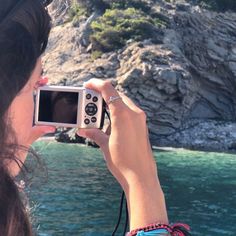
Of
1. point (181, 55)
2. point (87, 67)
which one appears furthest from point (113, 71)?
point (181, 55)

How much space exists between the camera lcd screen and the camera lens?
43 mm

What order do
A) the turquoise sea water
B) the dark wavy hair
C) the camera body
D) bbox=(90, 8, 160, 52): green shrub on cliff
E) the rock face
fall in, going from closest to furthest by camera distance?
the dark wavy hair → the camera body → the turquoise sea water → the rock face → bbox=(90, 8, 160, 52): green shrub on cliff

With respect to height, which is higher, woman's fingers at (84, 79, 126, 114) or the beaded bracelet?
woman's fingers at (84, 79, 126, 114)

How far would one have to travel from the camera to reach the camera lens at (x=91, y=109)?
2074 millimetres

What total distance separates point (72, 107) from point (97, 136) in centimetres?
22

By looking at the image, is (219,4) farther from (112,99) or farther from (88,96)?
(112,99)

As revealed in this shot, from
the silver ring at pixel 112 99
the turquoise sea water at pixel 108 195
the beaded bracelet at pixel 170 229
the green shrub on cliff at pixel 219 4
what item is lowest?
the turquoise sea water at pixel 108 195

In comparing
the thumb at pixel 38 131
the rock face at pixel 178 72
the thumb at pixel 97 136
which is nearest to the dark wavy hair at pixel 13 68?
the thumb at pixel 38 131

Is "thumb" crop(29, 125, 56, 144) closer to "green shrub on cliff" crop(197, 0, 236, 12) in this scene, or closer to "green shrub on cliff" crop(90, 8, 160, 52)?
"green shrub on cliff" crop(90, 8, 160, 52)

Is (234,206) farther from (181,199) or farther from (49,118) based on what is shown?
(49,118)

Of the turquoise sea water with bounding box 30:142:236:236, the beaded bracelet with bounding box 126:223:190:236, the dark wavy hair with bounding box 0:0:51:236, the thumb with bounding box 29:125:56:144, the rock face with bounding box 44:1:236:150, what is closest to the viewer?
the dark wavy hair with bounding box 0:0:51:236

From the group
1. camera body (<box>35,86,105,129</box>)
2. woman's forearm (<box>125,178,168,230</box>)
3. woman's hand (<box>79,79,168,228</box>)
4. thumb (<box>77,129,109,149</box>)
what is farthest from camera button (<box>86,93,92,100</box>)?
woman's forearm (<box>125,178,168,230</box>)

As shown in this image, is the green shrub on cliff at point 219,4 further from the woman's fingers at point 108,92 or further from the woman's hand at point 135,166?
the woman's hand at point 135,166

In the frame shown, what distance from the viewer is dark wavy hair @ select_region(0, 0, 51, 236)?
1.30m
